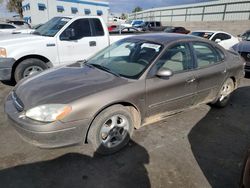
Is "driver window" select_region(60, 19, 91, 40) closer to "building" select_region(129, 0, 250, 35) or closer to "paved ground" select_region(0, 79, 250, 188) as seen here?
"paved ground" select_region(0, 79, 250, 188)

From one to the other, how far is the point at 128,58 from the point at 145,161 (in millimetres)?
1732

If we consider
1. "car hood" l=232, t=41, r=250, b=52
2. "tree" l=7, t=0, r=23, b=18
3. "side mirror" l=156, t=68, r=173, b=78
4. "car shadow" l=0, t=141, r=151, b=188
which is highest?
"tree" l=7, t=0, r=23, b=18

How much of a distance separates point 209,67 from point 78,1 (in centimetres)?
2981

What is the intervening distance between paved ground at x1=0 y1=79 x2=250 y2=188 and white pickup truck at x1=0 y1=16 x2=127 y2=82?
1.81 meters

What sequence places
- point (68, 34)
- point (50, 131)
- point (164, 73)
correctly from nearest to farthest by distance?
1. point (50, 131)
2. point (164, 73)
3. point (68, 34)

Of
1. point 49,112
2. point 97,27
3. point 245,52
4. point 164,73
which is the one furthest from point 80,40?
point 245,52

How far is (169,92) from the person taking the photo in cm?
341

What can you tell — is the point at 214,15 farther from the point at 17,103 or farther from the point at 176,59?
the point at 17,103

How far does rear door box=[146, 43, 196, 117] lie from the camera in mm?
3242

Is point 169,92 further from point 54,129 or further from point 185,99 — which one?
point 54,129

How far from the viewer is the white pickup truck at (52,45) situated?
17.0 ft

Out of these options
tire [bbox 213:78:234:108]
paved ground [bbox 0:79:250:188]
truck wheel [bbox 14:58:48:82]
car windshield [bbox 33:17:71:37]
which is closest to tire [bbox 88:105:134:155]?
paved ground [bbox 0:79:250:188]

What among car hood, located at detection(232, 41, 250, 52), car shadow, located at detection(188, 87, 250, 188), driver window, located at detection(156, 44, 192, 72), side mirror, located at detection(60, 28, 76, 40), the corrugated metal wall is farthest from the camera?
the corrugated metal wall

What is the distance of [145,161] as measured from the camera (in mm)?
2932
